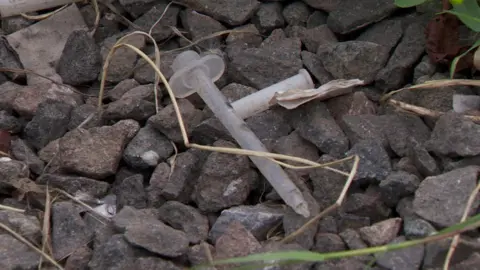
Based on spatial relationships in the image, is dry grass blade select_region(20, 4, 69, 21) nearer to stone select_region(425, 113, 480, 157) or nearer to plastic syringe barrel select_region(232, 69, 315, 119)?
plastic syringe barrel select_region(232, 69, 315, 119)

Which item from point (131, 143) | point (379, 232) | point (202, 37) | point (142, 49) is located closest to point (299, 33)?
point (202, 37)

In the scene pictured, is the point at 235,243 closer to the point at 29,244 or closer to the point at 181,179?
the point at 181,179

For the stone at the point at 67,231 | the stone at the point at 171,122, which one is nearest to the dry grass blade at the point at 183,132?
the stone at the point at 171,122

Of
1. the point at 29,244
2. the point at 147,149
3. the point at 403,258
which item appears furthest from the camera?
the point at 147,149

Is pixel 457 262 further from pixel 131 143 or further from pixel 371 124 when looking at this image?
pixel 131 143

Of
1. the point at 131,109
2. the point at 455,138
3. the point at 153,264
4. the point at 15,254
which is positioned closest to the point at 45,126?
the point at 131,109

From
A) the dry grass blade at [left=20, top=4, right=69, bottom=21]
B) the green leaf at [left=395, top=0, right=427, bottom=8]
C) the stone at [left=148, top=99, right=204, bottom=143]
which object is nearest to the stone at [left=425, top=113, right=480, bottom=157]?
the green leaf at [left=395, top=0, right=427, bottom=8]
